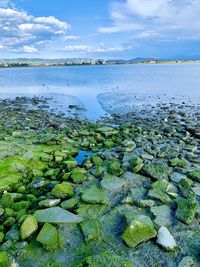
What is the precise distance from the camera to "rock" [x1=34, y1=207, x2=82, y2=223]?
809 centimetres

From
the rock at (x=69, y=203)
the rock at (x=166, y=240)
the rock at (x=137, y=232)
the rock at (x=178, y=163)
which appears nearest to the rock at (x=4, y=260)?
the rock at (x=69, y=203)

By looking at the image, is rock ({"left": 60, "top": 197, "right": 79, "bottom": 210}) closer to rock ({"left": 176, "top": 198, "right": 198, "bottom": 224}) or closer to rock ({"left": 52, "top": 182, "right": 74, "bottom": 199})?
rock ({"left": 52, "top": 182, "right": 74, "bottom": 199})

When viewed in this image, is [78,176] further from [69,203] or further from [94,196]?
[69,203]

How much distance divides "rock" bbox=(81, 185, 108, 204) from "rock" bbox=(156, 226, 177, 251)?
2.18 meters

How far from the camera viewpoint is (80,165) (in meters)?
12.5

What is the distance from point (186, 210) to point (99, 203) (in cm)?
245

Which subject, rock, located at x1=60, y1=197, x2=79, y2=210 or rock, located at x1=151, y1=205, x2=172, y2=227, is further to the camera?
rock, located at x1=60, y1=197, x2=79, y2=210

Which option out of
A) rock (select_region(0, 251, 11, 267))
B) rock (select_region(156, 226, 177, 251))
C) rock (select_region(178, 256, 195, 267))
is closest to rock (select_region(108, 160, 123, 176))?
rock (select_region(156, 226, 177, 251))

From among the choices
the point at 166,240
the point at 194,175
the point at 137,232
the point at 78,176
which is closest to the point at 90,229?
the point at 137,232

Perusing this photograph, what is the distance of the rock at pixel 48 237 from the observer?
7.32 meters

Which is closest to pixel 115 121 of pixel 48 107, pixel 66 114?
pixel 66 114

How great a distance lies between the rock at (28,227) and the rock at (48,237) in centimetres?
27

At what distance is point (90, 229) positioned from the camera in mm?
7809

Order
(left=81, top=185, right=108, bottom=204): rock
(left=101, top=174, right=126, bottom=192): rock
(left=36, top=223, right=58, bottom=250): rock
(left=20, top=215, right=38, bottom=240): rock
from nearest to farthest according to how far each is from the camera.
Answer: (left=36, top=223, right=58, bottom=250): rock
(left=20, top=215, right=38, bottom=240): rock
(left=81, top=185, right=108, bottom=204): rock
(left=101, top=174, right=126, bottom=192): rock
